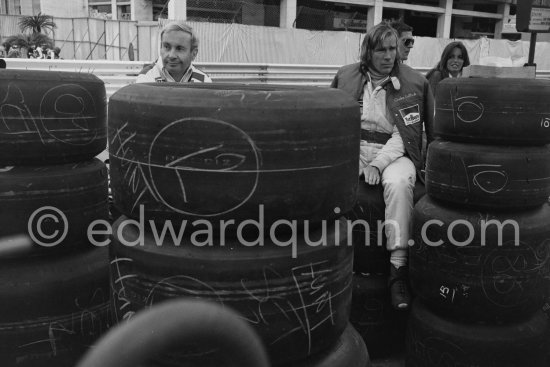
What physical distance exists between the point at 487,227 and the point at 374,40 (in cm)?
139

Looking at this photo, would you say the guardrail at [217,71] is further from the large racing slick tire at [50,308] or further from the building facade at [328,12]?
the building facade at [328,12]

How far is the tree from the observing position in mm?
31942

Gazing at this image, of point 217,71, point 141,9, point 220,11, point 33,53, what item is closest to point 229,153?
point 217,71

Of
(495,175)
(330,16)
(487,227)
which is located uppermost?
(330,16)

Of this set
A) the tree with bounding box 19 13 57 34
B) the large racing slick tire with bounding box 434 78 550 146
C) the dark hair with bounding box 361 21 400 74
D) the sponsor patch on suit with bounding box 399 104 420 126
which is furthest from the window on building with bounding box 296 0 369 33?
the large racing slick tire with bounding box 434 78 550 146

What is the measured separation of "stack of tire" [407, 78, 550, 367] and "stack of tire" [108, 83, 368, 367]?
45.7 inches

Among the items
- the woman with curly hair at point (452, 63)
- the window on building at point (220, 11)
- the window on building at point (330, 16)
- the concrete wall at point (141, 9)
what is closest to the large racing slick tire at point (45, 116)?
the woman with curly hair at point (452, 63)

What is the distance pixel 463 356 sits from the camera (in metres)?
2.72

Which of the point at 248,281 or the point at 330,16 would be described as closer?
the point at 248,281

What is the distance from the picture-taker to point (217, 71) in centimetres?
1001

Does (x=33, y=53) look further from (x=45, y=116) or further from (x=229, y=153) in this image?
(x=229, y=153)

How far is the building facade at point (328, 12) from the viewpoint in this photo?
2096 centimetres

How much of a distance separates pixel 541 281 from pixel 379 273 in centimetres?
86

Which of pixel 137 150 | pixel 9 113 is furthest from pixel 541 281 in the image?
pixel 9 113
